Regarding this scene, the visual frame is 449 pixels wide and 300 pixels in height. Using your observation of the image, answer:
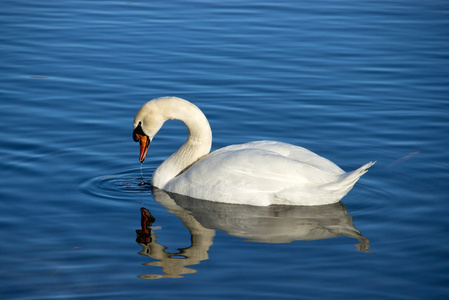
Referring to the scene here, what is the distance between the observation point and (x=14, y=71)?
13.9m

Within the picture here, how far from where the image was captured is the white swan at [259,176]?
27.1 feet

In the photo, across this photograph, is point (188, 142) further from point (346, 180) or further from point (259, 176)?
point (346, 180)

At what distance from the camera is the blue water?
6.82m

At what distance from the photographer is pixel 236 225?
796 centimetres

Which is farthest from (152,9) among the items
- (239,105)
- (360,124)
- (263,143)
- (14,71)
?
(263,143)

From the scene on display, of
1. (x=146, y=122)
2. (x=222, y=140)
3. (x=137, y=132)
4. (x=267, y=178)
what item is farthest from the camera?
(x=222, y=140)

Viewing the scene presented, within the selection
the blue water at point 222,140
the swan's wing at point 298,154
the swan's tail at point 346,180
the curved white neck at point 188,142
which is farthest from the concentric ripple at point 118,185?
the swan's tail at point 346,180

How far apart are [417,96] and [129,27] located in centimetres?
769

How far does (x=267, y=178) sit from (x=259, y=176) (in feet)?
0.32

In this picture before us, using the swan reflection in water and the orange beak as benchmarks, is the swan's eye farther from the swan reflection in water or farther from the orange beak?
the swan reflection in water

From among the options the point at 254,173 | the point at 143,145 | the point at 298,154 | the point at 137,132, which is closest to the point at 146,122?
the point at 137,132

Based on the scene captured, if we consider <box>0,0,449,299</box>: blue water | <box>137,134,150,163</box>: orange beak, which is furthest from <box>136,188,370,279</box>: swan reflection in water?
<box>137,134,150,163</box>: orange beak

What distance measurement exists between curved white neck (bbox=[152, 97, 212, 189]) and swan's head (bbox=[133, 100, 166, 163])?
79 millimetres

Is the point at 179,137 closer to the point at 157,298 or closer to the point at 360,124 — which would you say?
the point at 360,124
